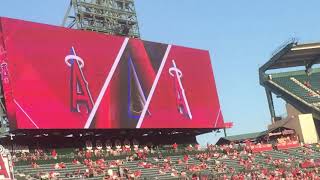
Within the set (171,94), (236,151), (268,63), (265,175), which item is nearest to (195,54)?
(171,94)

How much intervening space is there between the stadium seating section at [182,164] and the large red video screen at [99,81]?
168 cm

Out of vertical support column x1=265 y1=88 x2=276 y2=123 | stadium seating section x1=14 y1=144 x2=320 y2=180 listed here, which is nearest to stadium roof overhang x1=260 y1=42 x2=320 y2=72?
vertical support column x1=265 y1=88 x2=276 y2=123

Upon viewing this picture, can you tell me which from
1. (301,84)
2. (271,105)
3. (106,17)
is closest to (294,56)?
(301,84)

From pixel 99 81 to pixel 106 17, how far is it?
49.0 ft

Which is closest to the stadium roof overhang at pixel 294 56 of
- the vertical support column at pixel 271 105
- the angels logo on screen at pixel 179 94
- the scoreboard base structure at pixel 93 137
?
the vertical support column at pixel 271 105

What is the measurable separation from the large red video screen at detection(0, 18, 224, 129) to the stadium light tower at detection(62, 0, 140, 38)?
9.06 metres

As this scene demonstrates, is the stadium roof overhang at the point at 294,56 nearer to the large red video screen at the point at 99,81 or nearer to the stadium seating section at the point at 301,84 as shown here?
the stadium seating section at the point at 301,84

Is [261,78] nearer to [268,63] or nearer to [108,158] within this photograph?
[268,63]

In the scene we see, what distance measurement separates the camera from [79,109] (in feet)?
101

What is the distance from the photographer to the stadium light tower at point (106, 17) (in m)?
44.4

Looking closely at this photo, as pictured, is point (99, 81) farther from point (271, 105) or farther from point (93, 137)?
point (271, 105)

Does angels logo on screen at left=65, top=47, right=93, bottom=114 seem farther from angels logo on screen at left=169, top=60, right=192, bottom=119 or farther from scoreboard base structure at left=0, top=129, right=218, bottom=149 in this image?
angels logo on screen at left=169, top=60, right=192, bottom=119

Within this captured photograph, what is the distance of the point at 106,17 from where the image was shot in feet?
151

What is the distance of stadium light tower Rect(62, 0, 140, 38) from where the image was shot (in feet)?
146
